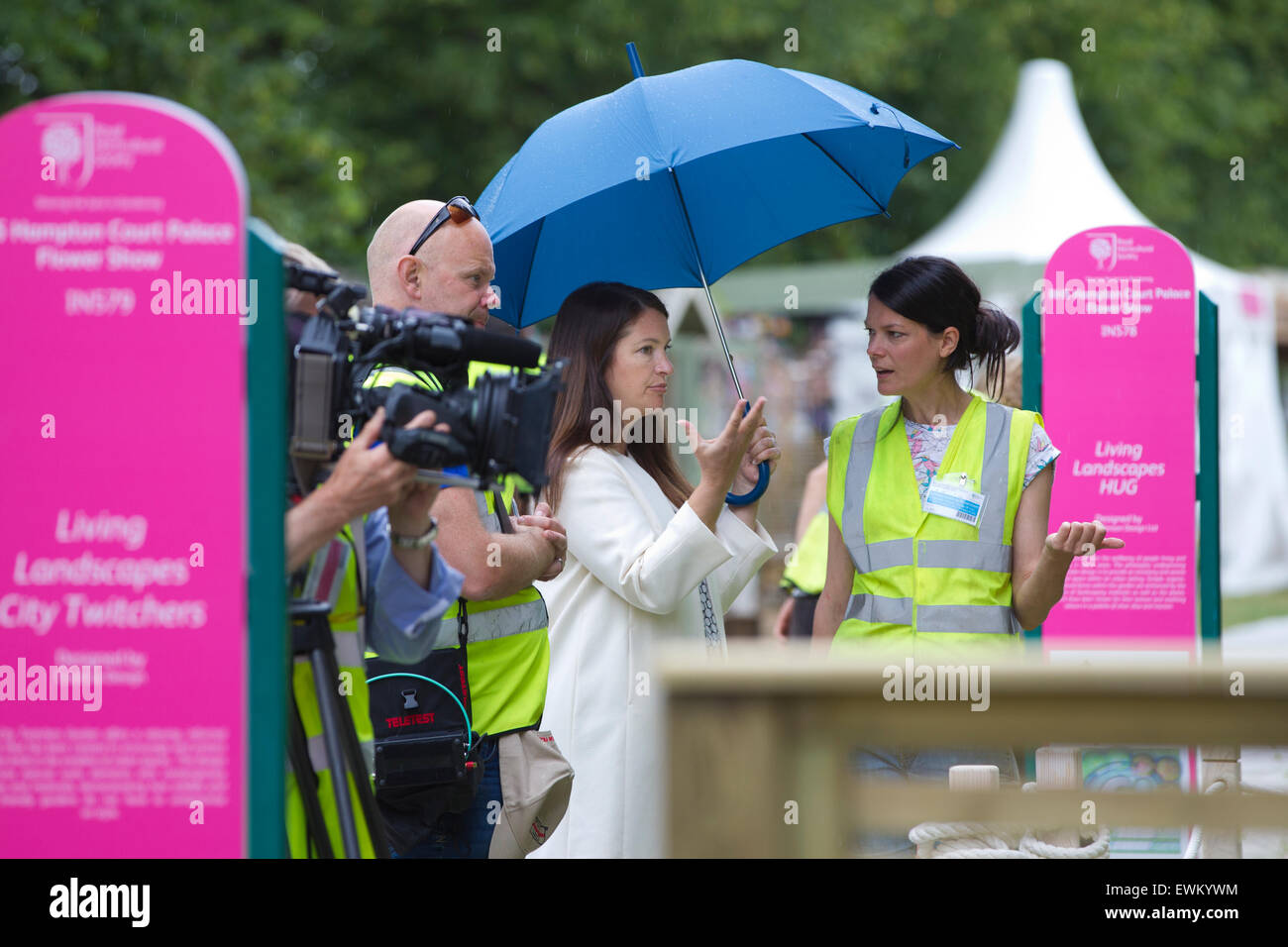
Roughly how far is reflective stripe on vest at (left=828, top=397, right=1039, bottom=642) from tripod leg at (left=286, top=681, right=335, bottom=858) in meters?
1.68

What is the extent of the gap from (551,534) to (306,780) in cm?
101

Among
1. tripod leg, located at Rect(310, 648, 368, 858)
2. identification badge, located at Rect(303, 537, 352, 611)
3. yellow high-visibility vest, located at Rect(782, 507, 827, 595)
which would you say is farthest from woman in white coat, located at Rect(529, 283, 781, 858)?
yellow high-visibility vest, located at Rect(782, 507, 827, 595)

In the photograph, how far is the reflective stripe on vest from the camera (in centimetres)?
382

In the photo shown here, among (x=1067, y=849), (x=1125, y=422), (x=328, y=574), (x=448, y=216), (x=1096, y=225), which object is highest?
(x=1096, y=225)

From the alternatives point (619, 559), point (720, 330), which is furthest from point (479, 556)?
point (720, 330)

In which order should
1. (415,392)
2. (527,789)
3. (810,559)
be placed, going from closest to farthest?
1. (415,392)
2. (527,789)
3. (810,559)

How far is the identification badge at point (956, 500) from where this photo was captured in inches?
151

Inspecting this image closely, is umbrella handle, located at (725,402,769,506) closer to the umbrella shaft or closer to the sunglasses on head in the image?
the umbrella shaft

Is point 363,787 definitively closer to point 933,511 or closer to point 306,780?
point 306,780

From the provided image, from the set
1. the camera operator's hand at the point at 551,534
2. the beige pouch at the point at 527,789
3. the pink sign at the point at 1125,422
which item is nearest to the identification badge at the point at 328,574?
the camera operator's hand at the point at 551,534

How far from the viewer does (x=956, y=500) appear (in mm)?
3846

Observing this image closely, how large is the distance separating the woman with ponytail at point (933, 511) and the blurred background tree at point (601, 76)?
316 cm

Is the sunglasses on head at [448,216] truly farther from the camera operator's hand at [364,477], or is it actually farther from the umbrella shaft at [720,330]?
the camera operator's hand at [364,477]
